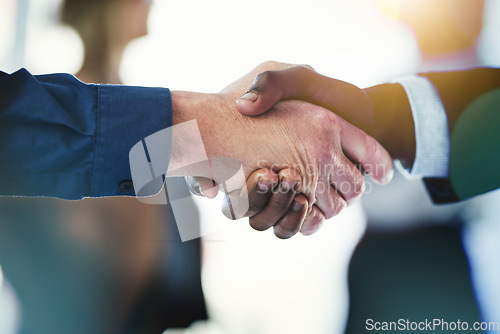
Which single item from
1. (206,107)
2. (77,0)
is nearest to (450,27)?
(206,107)

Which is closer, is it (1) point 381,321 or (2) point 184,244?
(1) point 381,321

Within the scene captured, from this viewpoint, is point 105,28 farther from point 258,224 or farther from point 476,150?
point 476,150

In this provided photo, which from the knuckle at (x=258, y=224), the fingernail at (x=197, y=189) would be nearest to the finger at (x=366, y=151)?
the knuckle at (x=258, y=224)

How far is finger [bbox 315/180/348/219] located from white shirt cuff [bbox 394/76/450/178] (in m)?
0.25

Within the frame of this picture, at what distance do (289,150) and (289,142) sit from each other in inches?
0.8

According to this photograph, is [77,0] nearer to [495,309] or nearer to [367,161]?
[367,161]

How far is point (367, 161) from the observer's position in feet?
3.10

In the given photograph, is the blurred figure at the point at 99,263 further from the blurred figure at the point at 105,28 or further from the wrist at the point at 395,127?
the wrist at the point at 395,127

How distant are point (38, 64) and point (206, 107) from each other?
137 cm

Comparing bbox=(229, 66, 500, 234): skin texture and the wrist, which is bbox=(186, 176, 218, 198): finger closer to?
bbox=(229, 66, 500, 234): skin texture

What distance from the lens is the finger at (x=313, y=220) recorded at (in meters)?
0.97

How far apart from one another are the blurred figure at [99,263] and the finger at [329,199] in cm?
99

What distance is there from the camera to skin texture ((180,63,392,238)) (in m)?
0.79

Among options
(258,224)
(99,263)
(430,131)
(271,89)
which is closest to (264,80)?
(271,89)
